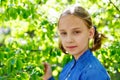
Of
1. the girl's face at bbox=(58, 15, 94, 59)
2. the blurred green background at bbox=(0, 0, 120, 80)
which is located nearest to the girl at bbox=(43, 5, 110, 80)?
the girl's face at bbox=(58, 15, 94, 59)

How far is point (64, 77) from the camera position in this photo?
10.1 feet

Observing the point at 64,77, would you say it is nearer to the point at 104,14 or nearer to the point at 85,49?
the point at 85,49

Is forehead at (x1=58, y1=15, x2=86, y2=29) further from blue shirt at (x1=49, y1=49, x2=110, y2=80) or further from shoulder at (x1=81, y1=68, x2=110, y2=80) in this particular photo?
shoulder at (x1=81, y1=68, x2=110, y2=80)

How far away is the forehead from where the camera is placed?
2.79 meters

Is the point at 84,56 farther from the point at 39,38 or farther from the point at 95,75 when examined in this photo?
the point at 39,38

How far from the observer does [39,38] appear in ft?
16.2

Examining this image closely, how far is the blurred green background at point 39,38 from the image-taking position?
12.9 feet

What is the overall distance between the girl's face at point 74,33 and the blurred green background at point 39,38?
810mm

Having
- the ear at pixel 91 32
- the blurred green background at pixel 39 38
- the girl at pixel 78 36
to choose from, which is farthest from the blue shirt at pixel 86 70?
the blurred green background at pixel 39 38

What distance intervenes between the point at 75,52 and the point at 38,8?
2014 millimetres

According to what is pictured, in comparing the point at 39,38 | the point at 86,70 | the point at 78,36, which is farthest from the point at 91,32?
the point at 39,38

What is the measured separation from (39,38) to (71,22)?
7.15 ft

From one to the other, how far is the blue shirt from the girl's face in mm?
72

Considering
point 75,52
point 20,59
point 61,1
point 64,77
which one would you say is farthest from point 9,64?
point 61,1
